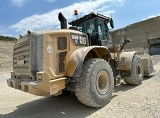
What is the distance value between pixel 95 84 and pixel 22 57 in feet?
5.97

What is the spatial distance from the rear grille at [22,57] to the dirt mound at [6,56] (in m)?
17.4

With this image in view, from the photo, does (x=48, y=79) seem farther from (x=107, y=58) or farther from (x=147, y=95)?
(x=147, y=95)

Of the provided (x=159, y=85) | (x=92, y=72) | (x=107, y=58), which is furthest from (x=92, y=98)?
(x=159, y=85)

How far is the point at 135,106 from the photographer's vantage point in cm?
534

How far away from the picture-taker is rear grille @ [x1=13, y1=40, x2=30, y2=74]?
5.16 meters

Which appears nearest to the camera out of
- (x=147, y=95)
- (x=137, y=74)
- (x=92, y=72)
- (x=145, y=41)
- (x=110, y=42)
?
(x=92, y=72)

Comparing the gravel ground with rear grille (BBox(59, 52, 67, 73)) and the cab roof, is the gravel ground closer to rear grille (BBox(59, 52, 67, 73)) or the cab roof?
rear grille (BBox(59, 52, 67, 73))

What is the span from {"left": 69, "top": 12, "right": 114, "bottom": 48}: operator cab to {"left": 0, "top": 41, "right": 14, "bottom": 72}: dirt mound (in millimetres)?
16969

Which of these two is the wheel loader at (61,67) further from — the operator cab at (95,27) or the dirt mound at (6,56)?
the dirt mound at (6,56)

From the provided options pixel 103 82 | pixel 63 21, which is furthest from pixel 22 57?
pixel 103 82

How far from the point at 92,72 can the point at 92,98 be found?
0.59m

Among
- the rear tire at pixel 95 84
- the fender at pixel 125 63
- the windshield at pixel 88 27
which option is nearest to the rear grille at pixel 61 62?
Result: the rear tire at pixel 95 84

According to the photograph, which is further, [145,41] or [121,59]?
[145,41]

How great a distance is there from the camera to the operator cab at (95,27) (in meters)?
6.64
